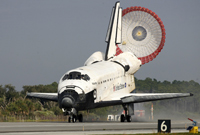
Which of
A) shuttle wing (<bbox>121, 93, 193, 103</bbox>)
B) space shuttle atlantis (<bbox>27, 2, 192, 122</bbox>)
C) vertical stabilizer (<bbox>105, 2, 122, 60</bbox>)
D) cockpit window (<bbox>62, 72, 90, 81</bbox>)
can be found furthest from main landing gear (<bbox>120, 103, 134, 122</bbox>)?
vertical stabilizer (<bbox>105, 2, 122, 60</bbox>)

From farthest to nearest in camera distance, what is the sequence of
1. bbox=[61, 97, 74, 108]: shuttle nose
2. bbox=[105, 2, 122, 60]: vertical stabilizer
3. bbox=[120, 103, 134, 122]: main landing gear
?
bbox=[105, 2, 122, 60]: vertical stabilizer < bbox=[120, 103, 134, 122]: main landing gear < bbox=[61, 97, 74, 108]: shuttle nose

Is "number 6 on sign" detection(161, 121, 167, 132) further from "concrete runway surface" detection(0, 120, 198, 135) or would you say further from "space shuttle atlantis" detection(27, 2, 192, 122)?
"space shuttle atlantis" detection(27, 2, 192, 122)

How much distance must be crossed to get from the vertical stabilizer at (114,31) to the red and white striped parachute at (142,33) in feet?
4.53

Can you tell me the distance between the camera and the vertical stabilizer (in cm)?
4712

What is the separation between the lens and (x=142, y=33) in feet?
167

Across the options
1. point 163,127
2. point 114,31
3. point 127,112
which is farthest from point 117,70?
point 163,127

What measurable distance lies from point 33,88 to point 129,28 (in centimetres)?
3018

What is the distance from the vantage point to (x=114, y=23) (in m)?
48.6

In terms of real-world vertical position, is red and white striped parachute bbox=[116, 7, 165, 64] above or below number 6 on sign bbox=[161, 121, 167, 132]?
above

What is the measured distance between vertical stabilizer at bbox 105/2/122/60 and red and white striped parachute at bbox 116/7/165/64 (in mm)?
1381

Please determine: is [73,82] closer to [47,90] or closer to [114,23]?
[114,23]

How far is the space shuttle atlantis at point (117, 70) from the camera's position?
105 feet

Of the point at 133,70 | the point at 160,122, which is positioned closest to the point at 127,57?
the point at 133,70

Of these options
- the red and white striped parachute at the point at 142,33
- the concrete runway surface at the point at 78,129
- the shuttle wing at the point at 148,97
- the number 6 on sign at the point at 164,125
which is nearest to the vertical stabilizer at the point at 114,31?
the red and white striped parachute at the point at 142,33
